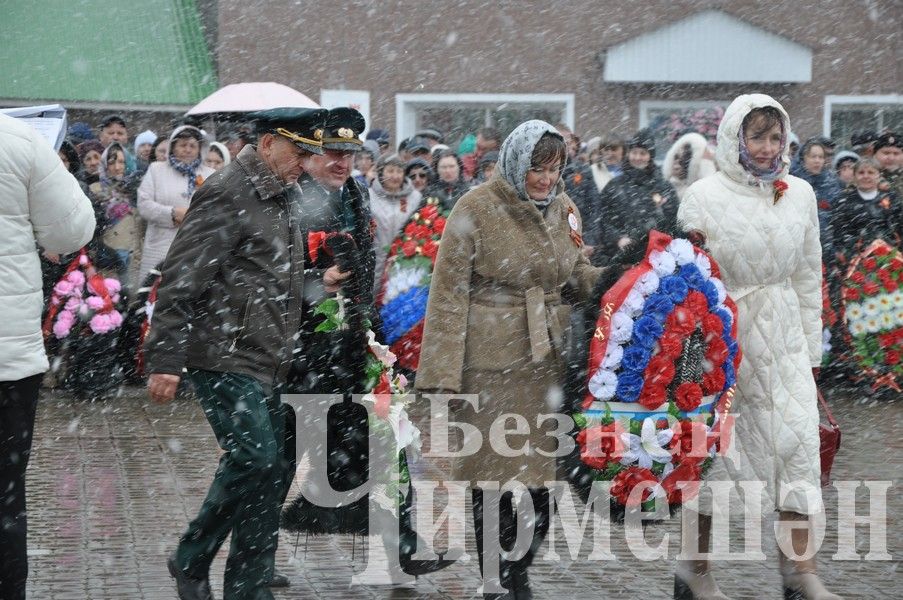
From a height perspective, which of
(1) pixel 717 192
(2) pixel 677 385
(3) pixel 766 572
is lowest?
(3) pixel 766 572

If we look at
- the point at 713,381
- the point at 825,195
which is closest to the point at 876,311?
the point at 825,195

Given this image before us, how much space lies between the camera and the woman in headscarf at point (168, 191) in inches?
498

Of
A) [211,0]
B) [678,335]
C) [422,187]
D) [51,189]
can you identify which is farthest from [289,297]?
[211,0]

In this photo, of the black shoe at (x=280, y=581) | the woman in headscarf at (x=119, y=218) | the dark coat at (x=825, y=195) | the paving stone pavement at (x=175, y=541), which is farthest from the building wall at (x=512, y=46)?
the black shoe at (x=280, y=581)

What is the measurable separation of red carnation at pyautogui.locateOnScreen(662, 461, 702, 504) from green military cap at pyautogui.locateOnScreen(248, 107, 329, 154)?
6.20ft

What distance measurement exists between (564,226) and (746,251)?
0.76 metres

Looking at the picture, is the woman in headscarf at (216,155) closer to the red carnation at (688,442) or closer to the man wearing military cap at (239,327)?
the man wearing military cap at (239,327)

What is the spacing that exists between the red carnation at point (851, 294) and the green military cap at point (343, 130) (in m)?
7.80

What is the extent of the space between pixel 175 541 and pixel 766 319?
3052 millimetres

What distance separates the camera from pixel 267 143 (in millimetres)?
5637

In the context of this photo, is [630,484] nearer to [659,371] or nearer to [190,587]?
[659,371]

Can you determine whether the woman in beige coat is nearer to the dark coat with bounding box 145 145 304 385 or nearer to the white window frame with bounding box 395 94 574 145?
the dark coat with bounding box 145 145 304 385

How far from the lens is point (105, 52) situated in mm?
24516

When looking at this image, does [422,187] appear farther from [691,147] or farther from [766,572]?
[766,572]
